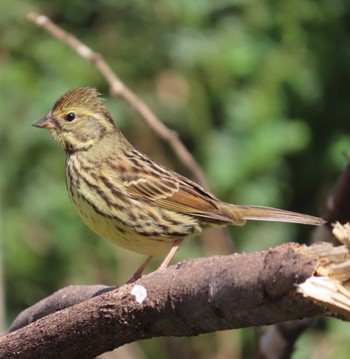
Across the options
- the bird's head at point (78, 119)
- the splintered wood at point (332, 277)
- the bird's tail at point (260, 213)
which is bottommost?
the bird's tail at point (260, 213)

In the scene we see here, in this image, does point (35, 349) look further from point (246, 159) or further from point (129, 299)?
point (246, 159)

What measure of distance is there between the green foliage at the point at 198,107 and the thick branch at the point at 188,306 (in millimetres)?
3201

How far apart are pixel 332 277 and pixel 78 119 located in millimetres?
2633

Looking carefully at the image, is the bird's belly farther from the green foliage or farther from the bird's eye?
the green foliage

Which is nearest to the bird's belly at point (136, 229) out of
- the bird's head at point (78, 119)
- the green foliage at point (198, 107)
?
the bird's head at point (78, 119)

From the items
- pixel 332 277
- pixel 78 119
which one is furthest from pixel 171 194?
pixel 332 277

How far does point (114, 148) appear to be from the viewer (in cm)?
493

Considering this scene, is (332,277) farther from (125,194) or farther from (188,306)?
(125,194)

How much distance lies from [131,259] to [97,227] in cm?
234

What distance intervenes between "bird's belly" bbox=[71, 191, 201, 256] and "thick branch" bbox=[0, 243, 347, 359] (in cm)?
119

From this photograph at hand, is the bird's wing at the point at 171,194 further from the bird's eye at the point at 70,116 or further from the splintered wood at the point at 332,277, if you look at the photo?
the splintered wood at the point at 332,277

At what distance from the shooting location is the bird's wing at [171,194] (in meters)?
4.65

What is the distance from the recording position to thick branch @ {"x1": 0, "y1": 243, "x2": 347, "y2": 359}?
2.47 meters

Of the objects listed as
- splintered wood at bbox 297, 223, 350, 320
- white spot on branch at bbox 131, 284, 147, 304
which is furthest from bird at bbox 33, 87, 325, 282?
splintered wood at bbox 297, 223, 350, 320
